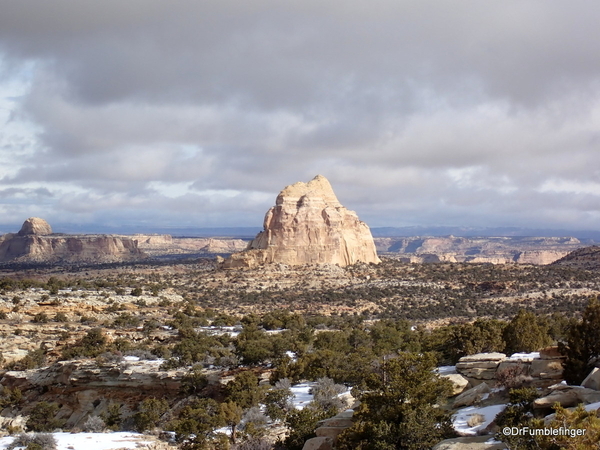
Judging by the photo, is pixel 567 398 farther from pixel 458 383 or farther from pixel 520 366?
pixel 458 383

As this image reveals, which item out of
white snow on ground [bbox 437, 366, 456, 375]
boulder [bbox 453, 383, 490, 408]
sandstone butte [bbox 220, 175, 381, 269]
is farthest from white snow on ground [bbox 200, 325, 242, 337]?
sandstone butte [bbox 220, 175, 381, 269]

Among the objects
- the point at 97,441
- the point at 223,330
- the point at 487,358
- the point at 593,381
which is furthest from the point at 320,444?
the point at 223,330

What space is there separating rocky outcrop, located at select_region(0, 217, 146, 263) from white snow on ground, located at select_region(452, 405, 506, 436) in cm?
16742

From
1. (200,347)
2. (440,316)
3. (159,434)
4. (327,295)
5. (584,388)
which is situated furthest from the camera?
(327,295)

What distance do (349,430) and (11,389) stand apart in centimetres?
2468

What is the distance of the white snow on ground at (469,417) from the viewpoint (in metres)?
16.8

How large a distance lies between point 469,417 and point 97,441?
49.1ft

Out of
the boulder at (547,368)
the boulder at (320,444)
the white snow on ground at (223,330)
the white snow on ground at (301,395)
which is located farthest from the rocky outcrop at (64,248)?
the boulder at (547,368)

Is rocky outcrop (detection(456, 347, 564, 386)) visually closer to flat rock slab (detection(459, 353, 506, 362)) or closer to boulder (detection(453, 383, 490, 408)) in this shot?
flat rock slab (detection(459, 353, 506, 362))

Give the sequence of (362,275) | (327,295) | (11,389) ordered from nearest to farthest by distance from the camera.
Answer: (11,389)
(327,295)
(362,275)

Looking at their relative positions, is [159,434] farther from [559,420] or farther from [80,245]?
[80,245]

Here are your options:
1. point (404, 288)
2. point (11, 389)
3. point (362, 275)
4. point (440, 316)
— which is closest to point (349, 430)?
point (11, 389)

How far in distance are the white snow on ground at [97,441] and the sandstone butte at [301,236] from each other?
199 ft

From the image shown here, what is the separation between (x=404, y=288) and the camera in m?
73.8
